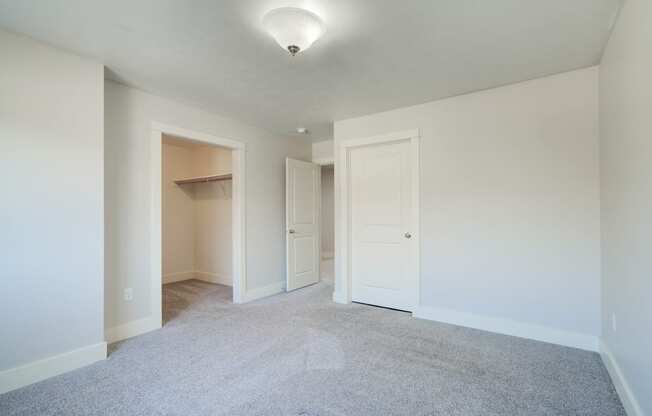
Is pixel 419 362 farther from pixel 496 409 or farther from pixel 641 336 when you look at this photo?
pixel 641 336

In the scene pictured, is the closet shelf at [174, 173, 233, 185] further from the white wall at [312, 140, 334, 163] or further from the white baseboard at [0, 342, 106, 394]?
the white baseboard at [0, 342, 106, 394]

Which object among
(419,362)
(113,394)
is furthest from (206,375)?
(419,362)

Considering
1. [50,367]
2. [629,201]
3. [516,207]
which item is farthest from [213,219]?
[629,201]

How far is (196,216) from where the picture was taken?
5.71 m

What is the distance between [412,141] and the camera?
3.54 meters

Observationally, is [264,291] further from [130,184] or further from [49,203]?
[49,203]

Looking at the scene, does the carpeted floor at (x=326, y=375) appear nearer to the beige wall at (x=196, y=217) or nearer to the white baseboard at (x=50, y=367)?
the white baseboard at (x=50, y=367)

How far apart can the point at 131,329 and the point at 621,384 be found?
3.82 m

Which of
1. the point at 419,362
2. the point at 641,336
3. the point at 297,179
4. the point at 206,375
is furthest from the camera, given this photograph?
the point at 297,179

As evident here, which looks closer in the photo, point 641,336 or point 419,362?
point 641,336

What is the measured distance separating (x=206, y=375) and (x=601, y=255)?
3.22m

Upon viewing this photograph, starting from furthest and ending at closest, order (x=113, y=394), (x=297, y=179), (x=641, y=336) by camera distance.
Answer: (x=297, y=179), (x=113, y=394), (x=641, y=336)

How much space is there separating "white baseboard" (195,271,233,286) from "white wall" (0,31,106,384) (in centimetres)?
263

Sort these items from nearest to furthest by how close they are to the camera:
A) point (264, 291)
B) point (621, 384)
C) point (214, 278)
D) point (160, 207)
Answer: point (621, 384)
point (160, 207)
point (264, 291)
point (214, 278)
